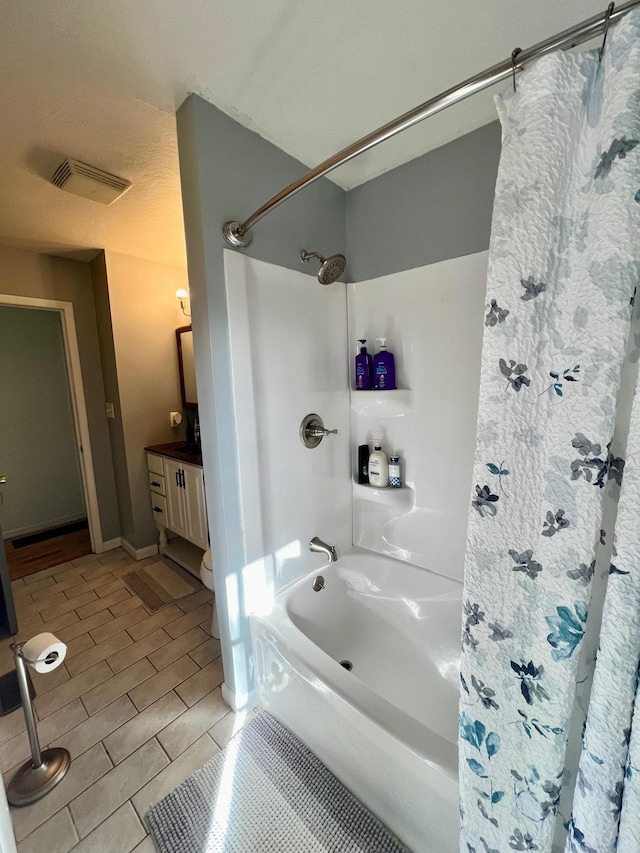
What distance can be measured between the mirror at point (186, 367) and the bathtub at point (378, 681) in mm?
1849

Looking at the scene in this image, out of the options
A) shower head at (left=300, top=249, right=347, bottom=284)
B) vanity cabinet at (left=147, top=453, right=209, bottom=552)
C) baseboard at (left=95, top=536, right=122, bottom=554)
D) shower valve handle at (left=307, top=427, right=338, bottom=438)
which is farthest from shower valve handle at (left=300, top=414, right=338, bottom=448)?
baseboard at (left=95, top=536, right=122, bottom=554)

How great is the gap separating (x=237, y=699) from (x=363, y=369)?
1.54m

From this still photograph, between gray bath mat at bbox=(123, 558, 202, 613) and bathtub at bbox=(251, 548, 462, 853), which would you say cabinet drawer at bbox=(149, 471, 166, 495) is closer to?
gray bath mat at bbox=(123, 558, 202, 613)

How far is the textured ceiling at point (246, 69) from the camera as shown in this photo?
2.85 ft

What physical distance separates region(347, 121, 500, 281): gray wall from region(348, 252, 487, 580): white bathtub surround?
3.2 inches

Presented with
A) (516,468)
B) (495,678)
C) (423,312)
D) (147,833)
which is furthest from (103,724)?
(423,312)

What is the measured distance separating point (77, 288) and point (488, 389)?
3098mm

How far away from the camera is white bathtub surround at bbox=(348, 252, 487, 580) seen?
1356 millimetres

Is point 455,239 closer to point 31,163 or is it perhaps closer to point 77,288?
point 31,163

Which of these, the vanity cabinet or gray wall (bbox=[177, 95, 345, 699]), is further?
the vanity cabinet

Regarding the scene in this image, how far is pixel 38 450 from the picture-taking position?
3.25m

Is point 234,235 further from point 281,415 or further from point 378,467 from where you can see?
point 378,467

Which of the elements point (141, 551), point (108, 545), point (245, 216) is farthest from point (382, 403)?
point (108, 545)

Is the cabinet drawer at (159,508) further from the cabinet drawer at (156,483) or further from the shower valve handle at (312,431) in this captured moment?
the shower valve handle at (312,431)
